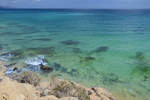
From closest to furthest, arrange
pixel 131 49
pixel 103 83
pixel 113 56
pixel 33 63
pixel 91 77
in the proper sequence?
pixel 103 83 < pixel 91 77 < pixel 33 63 < pixel 113 56 < pixel 131 49

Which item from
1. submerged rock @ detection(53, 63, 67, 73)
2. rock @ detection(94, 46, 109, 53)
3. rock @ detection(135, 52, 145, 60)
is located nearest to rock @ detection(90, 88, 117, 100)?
submerged rock @ detection(53, 63, 67, 73)

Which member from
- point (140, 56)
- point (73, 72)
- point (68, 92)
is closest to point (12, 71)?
point (73, 72)

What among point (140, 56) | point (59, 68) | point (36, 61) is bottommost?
point (59, 68)

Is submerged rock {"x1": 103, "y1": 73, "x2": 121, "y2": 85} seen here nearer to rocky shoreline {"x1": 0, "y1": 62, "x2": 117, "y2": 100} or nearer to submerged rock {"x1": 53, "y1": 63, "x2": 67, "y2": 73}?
rocky shoreline {"x1": 0, "y1": 62, "x2": 117, "y2": 100}

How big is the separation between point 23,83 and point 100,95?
461 centimetres

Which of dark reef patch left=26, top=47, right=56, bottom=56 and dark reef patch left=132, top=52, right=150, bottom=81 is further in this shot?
dark reef patch left=26, top=47, right=56, bottom=56

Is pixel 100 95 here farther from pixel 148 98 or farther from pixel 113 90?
pixel 148 98

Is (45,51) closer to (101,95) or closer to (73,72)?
(73,72)

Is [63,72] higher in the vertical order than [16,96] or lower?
lower

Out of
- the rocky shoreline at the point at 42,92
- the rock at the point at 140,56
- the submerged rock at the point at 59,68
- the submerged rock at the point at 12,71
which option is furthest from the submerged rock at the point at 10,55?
the rock at the point at 140,56

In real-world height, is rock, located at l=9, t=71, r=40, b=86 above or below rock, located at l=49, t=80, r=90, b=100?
below

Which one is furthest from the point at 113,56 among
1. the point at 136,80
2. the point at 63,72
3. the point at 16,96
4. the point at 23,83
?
the point at 16,96

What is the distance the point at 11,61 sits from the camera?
1302 centimetres

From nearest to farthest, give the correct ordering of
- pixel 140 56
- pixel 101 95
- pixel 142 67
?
pixel 101 95, pixel 142 67, pixel 140 56
